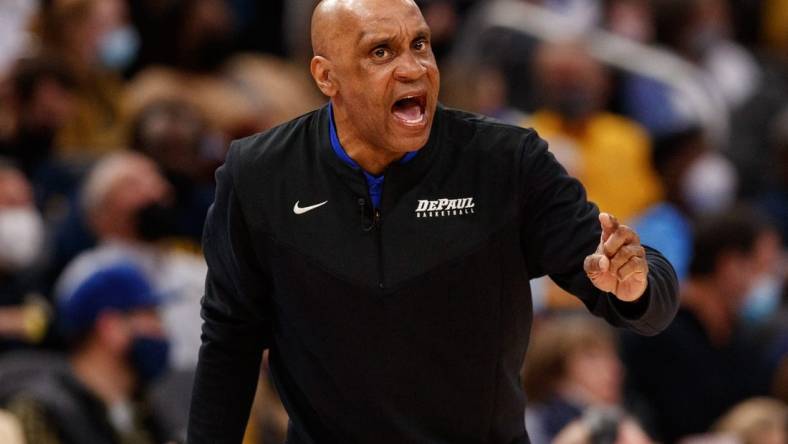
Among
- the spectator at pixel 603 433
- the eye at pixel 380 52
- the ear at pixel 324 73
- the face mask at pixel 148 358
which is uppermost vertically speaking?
the eye at pixel 380 52

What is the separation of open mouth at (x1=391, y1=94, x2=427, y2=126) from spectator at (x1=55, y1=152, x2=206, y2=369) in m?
3.18

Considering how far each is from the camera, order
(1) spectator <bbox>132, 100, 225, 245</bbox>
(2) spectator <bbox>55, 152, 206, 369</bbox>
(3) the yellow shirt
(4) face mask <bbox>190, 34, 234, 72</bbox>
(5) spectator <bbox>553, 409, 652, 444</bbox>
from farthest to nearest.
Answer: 1. (3) the yellow shirt
2. (4) face mask <bbox>190, 34, 234, 72</bbox>
3. (1) spectator <bbox>132, 100, 225, 245</bbox>
4. (2) spectator <bbox>55, 152, 206, 369</bbox>
5. (5) spectator <bbox>553, 409, 652, 444</bbox>

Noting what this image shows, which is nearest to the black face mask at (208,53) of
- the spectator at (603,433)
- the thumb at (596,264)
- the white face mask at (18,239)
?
the white face mask at (18,239)

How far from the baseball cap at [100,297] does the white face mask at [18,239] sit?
659mm

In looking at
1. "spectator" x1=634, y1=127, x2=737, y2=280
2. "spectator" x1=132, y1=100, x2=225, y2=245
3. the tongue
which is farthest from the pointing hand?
"spectator" x1=634, y1=127, x2=737, y2=280

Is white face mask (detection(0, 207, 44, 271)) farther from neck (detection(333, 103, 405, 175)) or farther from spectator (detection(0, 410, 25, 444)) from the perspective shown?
neck (detection(333, 103, 405, 175))

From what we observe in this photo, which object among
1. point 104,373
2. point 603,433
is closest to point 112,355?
point 104,373

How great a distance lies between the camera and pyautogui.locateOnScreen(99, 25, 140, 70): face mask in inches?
324

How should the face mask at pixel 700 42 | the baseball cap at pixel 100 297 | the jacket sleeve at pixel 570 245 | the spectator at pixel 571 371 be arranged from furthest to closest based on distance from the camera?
the face mask at pixel 700 42, the spectator at pixel 571 371, the baseball cap at pixel 100 297, the jacket sleeve at pixel 570 245

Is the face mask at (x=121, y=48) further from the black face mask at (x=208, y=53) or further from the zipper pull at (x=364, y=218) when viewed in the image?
the zipper pull at (x=364, y=218)

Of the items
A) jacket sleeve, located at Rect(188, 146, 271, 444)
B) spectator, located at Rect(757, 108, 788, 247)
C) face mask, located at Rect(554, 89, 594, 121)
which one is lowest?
spectator, located at Rect(757, 108, 788, 247)

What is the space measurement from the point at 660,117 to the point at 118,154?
3.60 metres

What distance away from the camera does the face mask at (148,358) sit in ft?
18.9

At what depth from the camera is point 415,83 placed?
10.5ft
